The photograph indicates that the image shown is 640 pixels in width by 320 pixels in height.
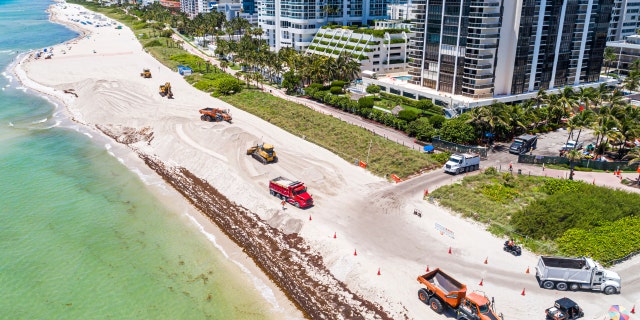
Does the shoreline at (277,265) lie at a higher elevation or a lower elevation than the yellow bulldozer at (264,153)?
lower

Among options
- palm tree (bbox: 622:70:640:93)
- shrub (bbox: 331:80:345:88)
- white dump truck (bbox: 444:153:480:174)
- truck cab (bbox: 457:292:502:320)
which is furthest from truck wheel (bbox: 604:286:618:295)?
palm tree (bbox: 622:70:640:93)

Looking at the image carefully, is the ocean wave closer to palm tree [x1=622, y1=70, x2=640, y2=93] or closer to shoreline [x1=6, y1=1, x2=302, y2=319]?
shoreline [x1=6, y1=1, x2=302, y2=319]

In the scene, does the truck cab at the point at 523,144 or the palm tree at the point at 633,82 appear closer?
the truck cab at the point at 523,144

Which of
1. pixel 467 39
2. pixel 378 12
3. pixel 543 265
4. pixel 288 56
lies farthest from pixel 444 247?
pixel 378 12

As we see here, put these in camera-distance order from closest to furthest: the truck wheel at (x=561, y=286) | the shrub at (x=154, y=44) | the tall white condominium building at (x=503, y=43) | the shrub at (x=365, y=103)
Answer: the truck wheel at (x=561, y=286) < the tall white condominium building at (x=503, y=43) < the shrub at (x=365, y=103) < the shrub at (x=154, y=44)

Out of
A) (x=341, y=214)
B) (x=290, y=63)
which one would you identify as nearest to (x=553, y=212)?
(x=341, y=214)

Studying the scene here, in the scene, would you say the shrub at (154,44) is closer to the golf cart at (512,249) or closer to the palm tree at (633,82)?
the palm tree at (633,82)

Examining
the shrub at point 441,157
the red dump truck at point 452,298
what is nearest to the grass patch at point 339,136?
the shrub at point 441,157
